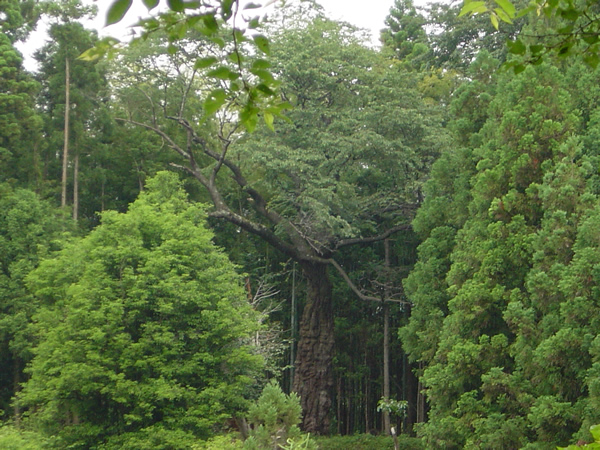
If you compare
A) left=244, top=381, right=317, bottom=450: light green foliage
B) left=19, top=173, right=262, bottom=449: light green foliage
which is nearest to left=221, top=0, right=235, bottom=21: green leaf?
left=244, top=381, right=317, bottom=450: light green foliage

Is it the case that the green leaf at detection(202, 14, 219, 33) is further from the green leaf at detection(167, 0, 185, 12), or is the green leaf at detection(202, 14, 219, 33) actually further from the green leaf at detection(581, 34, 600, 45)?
the green leaf at detection(581, 34, 600, 45)

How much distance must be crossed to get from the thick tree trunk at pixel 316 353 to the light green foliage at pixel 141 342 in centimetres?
400

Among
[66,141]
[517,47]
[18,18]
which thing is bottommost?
[517,47]

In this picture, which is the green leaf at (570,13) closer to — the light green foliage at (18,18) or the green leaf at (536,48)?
the green leaf at (536,48)

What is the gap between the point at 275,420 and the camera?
11.5 metres

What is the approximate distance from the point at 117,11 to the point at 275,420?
10.5 metres

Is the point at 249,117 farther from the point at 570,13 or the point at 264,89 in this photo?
the point at 570,13

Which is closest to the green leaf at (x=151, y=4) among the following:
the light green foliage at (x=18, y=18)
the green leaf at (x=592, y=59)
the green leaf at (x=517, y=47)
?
the green leaf at (x=517, y=47)

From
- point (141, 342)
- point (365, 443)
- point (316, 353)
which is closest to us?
point (141, 342)

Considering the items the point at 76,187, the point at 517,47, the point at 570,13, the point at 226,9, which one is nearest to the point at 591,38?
the point at 570,13

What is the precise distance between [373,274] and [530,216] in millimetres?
9751

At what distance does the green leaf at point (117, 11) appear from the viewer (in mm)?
1510

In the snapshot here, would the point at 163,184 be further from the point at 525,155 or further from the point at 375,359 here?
the point at 375,359

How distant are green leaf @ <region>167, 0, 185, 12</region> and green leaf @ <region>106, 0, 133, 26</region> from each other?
19 centimetres
